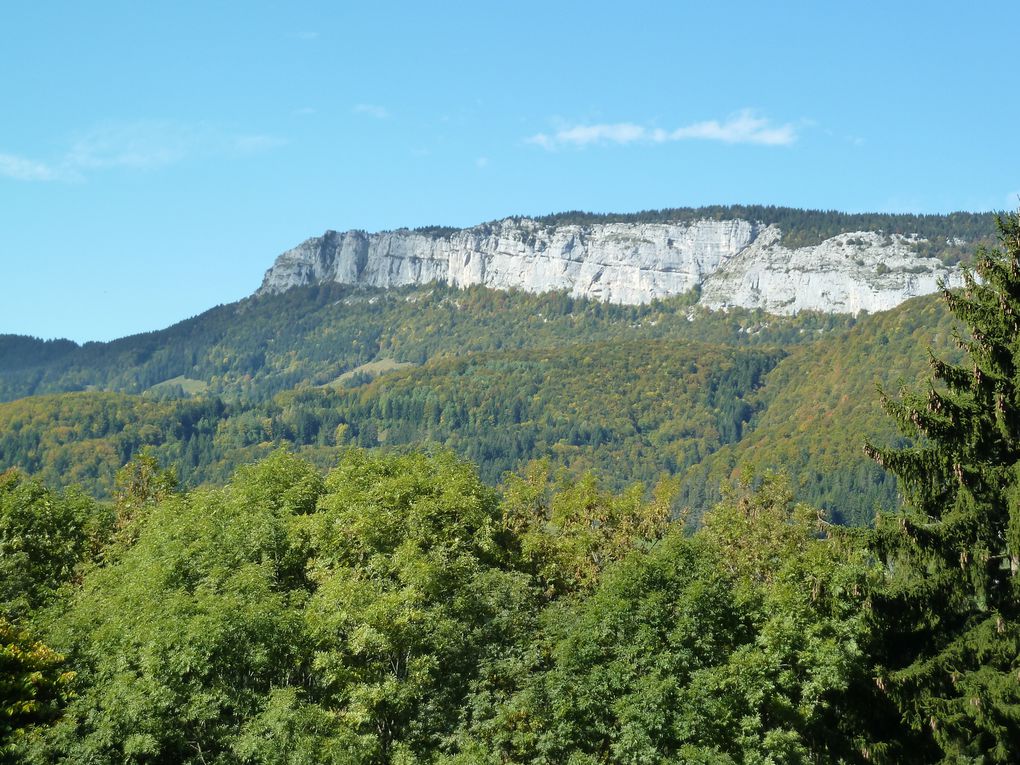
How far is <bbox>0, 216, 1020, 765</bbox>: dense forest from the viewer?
29469 millimetres

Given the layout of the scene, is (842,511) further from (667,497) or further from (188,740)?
(188,740)

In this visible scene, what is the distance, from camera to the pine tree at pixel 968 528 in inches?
1133

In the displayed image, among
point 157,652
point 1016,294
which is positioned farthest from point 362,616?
point 1016,294

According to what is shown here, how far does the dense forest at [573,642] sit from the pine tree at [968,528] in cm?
6

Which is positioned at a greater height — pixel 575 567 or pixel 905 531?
pixel 905 531

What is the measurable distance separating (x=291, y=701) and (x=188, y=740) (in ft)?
11.8

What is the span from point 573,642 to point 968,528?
11.4 metres

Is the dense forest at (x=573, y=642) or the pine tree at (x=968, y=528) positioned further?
the dense forest at (x=573, y=642)

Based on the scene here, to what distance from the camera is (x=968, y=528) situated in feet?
95.1

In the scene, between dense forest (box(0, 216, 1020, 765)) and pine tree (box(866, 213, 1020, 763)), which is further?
dense forest (box(0, 216, 1020, 765))

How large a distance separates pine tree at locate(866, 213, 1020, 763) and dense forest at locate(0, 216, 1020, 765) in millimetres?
59

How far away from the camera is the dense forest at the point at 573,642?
29.5 m

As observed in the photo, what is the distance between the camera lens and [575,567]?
43875 millimetres

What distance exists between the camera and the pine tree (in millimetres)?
28766
